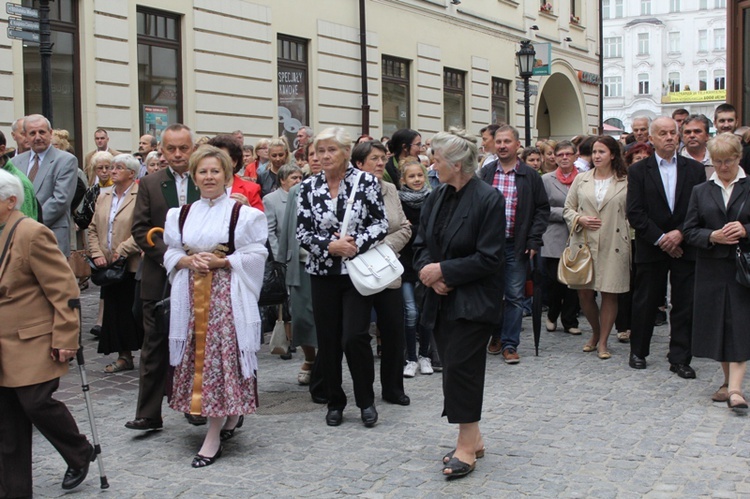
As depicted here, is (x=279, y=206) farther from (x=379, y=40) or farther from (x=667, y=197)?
(x=379, y=40)

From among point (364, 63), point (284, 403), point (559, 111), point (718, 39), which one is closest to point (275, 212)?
point (284, 403)

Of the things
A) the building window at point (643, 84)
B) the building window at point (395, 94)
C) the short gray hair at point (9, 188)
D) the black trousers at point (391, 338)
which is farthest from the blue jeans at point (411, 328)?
the building window at point (643, 84)

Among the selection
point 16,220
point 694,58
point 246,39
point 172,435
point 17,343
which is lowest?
point 172,435

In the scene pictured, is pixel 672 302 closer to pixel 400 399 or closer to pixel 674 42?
pixel 400 399

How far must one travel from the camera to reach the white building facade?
278 feet

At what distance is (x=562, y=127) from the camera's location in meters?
33.9

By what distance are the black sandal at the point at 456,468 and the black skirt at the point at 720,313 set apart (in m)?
2.61

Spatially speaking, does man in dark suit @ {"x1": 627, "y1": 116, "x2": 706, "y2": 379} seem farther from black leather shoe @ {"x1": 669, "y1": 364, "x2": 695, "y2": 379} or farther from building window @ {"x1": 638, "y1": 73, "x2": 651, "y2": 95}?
building window @ {"x1": 638, "y1": 73, "x2": 651, "y2": 95}

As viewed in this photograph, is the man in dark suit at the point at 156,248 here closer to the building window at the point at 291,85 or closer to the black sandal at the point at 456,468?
the black sandal at the point at 456,468

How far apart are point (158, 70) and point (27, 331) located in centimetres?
1160

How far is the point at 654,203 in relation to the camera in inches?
323

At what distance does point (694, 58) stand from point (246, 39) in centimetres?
7677

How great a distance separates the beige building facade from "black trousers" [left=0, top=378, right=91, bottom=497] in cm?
886

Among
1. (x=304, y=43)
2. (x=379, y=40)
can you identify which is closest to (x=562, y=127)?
(x=379, y=40)
